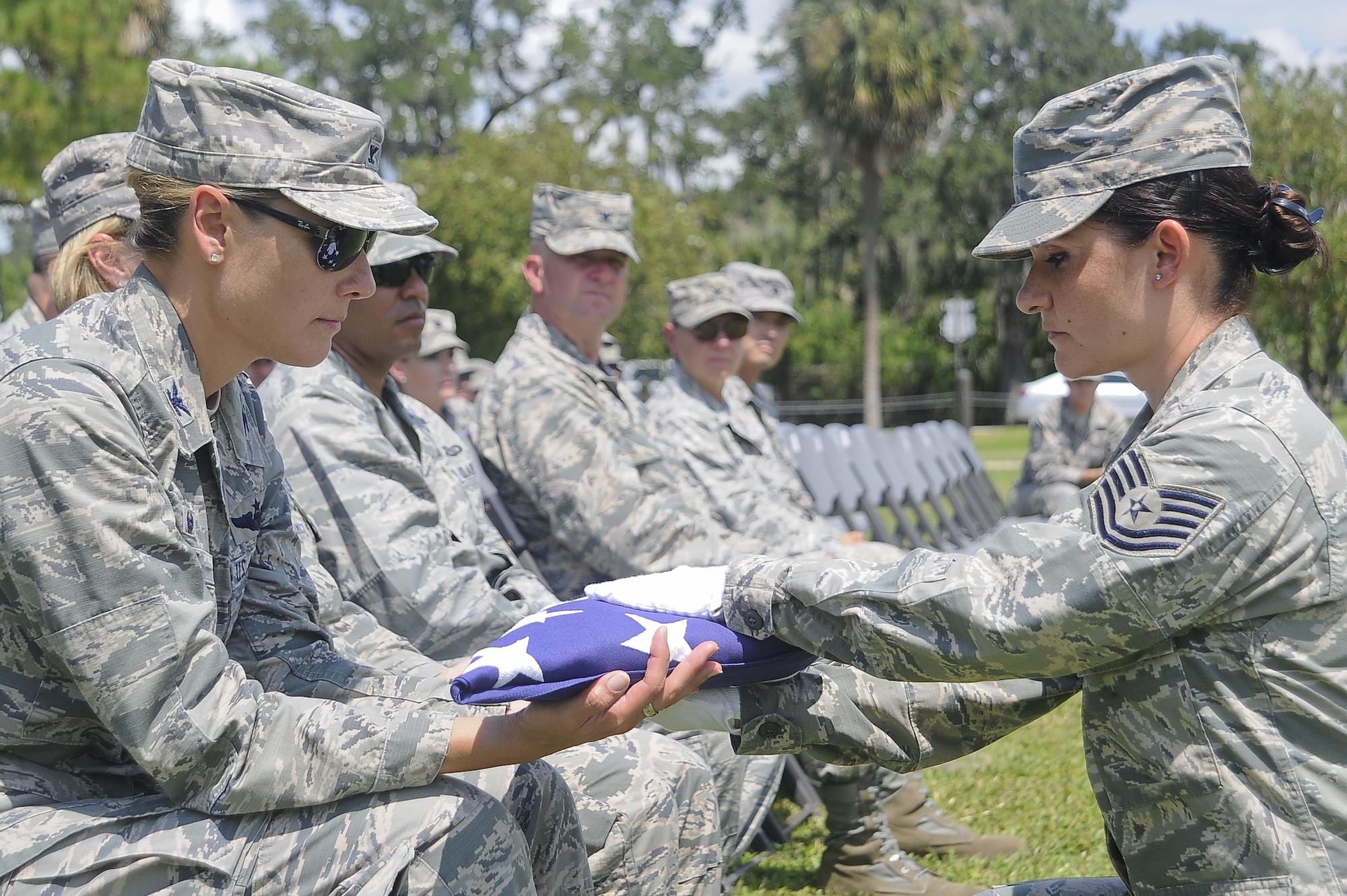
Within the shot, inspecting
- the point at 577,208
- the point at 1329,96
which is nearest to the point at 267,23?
the point at 1329,96

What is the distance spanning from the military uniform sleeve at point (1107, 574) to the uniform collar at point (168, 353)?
45.8 inches

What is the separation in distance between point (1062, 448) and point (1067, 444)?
0.14ft

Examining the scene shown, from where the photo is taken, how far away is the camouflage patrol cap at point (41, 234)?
4.84 meters

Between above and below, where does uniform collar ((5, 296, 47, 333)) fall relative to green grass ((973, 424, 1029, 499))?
above

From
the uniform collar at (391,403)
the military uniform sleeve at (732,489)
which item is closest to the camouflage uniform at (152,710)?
the uniform collar at (391,403)

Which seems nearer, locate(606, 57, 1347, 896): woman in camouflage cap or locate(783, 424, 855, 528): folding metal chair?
locate(606, 57, 1347, 896): woman in camouflage cap

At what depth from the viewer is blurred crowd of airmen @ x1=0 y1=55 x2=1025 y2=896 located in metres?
2.11

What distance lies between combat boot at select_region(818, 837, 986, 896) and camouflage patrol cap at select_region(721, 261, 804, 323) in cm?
370

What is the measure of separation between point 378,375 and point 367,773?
1.96 meters

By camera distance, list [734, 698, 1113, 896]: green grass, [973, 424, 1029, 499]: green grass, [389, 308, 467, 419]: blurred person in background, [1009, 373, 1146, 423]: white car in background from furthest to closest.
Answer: [973, 424, 1029, 499]: green grass < [1009, 373, 1146, 423]: white car in background < [389, 308, 467, 419]: blurred person in background < [734, 698, 1113, 896]: green grass

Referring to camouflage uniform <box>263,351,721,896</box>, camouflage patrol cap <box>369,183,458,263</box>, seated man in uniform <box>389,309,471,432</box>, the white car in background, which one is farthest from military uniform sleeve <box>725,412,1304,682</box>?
the white car in background

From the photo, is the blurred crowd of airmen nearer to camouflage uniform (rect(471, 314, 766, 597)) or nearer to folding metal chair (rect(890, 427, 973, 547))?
camouflage uniform (rect(471, 314, 766, 597))

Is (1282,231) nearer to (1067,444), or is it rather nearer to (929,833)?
(929,833)

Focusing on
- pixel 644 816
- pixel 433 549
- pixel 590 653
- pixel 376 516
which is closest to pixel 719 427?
pixel 433 549
